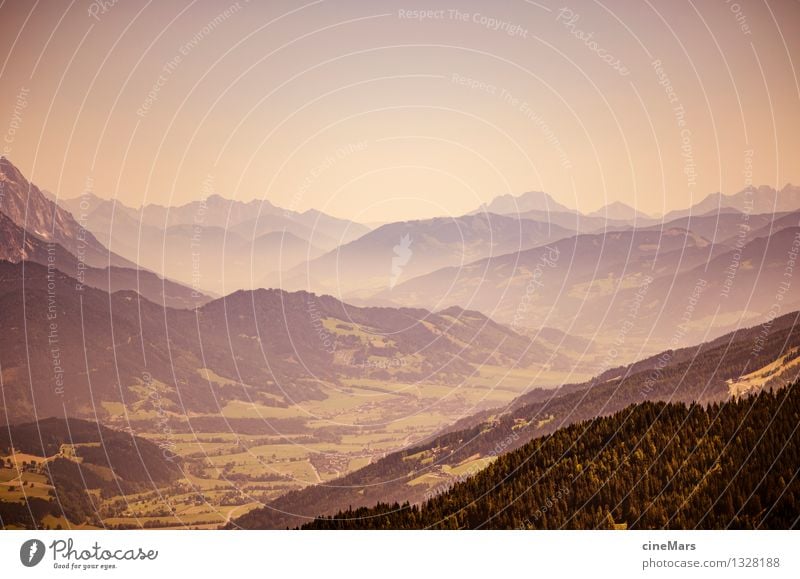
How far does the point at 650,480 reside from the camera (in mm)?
45750

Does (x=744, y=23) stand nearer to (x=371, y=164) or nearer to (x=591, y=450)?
(x=371, y=164)

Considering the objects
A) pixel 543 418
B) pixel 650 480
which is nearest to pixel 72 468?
pixel 543 418

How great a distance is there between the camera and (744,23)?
410 ft

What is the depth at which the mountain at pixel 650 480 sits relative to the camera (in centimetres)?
4178

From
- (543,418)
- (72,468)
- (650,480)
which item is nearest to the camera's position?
(650,480)

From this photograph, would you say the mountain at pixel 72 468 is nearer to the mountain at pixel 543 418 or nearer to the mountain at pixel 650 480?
the mountain at pixel 543 418

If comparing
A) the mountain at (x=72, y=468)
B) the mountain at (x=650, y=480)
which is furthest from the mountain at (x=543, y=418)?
the mountain at (x=650, y=480)

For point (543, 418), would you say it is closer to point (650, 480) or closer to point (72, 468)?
point (72, 468)

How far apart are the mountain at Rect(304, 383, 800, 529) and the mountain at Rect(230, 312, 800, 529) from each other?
29.1 metres

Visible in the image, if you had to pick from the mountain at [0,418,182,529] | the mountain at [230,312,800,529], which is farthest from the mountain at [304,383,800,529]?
the mountain at [0,418,182,529]

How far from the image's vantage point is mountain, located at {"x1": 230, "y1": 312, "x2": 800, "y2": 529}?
92438 mm

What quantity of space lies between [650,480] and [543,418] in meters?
89.2

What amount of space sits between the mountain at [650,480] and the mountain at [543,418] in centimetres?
2908
